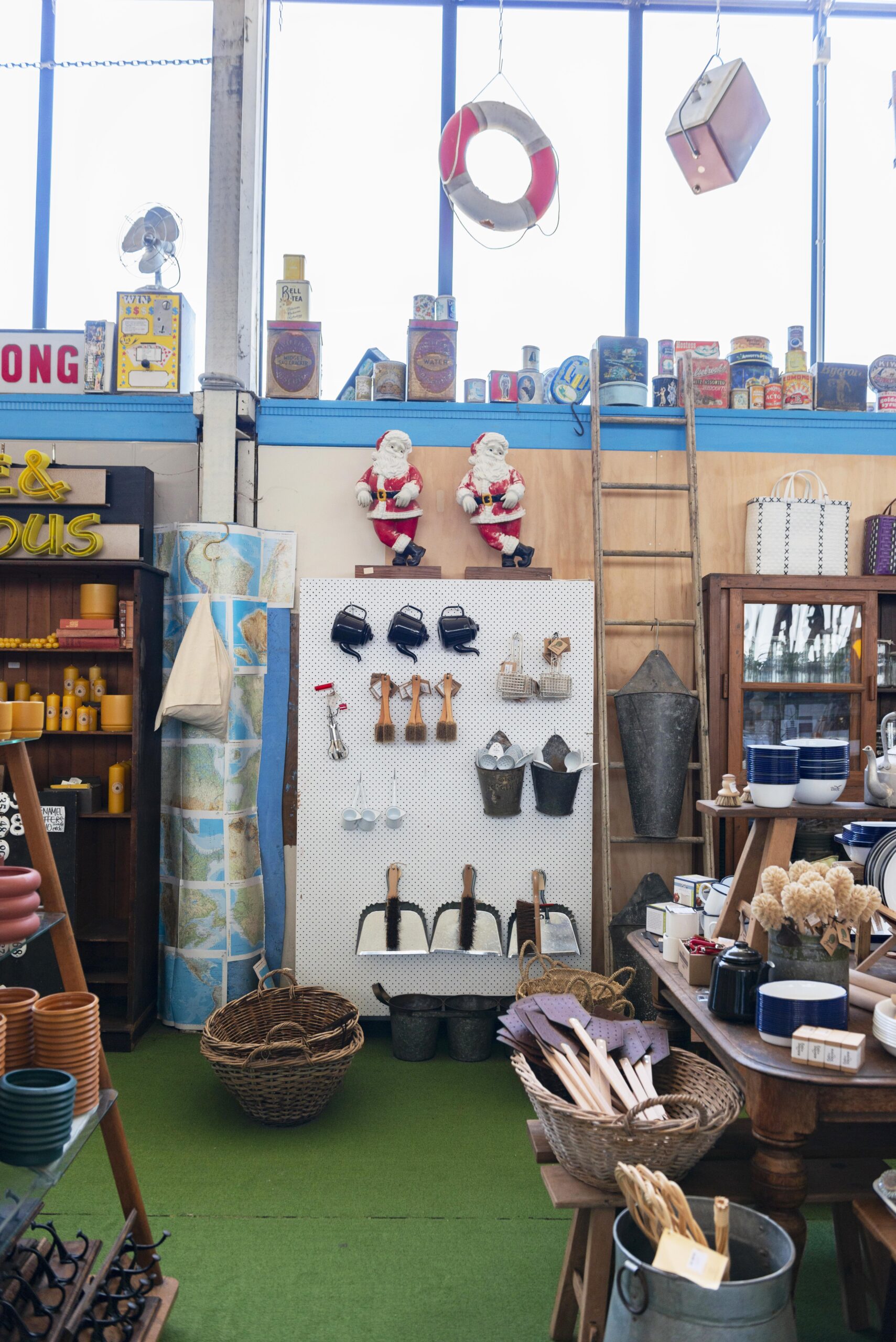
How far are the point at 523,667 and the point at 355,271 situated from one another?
102 inches

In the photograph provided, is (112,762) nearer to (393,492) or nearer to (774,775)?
(393,492)

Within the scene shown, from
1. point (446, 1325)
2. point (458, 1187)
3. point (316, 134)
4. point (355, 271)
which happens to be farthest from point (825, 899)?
point (316, 134)

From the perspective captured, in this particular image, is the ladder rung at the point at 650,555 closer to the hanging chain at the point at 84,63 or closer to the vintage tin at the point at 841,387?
the vintage tin at the point at 841,387

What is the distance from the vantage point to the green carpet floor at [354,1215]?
247 centimetres

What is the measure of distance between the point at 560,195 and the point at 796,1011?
471 centimetres

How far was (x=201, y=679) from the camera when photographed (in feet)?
14.0

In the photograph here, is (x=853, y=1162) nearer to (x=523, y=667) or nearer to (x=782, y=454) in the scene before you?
(x=523, y=667)

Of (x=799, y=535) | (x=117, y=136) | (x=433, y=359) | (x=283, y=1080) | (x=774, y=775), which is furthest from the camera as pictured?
(x=117, y=136)

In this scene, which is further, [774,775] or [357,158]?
[357,158]

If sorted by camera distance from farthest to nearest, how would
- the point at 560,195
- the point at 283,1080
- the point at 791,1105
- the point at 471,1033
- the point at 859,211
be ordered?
the point at 859,211, the point at 560,195, the point at 471,1033, the point at 283,1080, the point at 791,1105

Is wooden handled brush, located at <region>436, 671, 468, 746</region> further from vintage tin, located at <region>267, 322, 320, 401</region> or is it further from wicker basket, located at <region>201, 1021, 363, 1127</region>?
vintage tin, located at <region>267, 322, 320, 401</region>

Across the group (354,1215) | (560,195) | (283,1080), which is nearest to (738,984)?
(354,1215)

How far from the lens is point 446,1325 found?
243cm

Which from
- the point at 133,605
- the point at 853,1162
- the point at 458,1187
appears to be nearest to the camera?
the point at 853,1162
